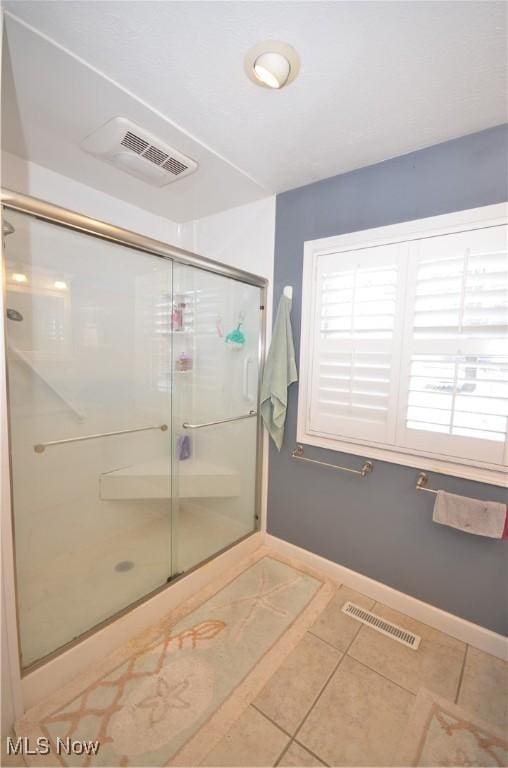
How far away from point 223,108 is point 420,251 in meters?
1.09

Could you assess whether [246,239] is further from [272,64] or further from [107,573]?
[107,573]

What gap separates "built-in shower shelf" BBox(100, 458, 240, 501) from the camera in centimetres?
176

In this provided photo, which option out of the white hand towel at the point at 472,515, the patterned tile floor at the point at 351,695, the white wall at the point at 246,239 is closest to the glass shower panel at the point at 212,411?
the white wall at the point at 246,239

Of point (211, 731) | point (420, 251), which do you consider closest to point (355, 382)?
point (420, 251)

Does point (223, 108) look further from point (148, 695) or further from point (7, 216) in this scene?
point (148, 695)

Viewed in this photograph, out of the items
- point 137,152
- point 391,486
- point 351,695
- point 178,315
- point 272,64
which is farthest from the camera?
point 178,315

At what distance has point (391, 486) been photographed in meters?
1.69

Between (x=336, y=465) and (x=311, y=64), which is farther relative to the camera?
(x=336, y=465)

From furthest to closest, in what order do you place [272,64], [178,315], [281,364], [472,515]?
[281,364] → [178,315] → [472,515] → [272,64]

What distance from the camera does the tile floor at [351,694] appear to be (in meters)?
1.08

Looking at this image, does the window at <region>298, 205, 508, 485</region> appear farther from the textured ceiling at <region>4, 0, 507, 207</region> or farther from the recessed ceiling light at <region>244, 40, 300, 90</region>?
the recessed ceiling light at <region>244, 40, 300, 90</region>

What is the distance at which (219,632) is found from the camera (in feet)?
5.00

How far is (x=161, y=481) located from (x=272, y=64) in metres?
1.95

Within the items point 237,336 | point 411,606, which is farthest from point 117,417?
point 411,606
